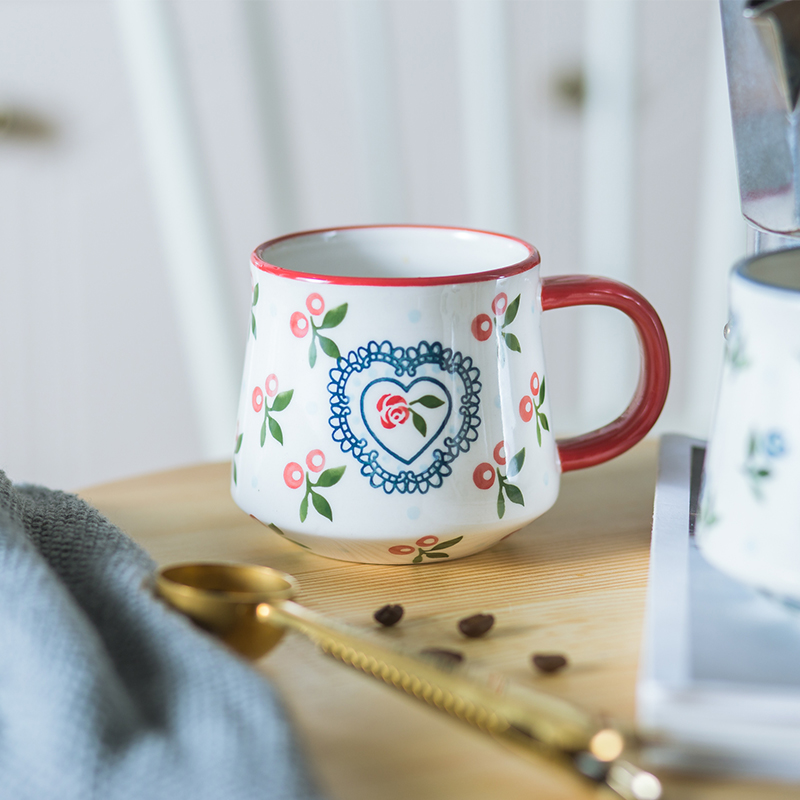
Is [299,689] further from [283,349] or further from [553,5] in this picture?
[553,5]

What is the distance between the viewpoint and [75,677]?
0.28m

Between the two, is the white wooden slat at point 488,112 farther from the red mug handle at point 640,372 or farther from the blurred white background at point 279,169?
the red mug handle at point 640,372

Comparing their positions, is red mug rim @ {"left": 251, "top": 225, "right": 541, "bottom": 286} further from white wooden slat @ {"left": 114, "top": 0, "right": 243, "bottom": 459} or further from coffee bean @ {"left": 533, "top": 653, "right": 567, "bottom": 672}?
white wooden slat @ {"left": 114, "top": 0, "right": 243, "bottom": 459}

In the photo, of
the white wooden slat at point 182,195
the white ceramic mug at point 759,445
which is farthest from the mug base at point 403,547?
the white wooden slat at point 182,195

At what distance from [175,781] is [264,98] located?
37.5 inches

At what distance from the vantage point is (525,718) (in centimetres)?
26

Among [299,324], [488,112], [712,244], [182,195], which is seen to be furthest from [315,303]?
[712,244]

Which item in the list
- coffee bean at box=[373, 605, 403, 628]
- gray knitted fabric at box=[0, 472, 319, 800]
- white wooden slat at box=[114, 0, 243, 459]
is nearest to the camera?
gray knitted fabric at box=[0, 472, 319, 800]

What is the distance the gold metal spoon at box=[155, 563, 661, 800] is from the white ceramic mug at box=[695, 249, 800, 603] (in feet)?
0.23

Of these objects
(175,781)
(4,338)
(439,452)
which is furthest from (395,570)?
(4,338)

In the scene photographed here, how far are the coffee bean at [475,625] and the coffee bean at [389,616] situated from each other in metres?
0.02

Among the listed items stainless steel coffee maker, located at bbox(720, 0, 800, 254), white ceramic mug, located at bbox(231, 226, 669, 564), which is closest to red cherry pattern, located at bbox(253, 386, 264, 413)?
white ceramic mug, located at bbox(231, 226, 669, 564)

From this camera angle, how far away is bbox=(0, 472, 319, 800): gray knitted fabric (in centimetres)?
25

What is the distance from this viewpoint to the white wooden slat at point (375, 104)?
1.07 metres
